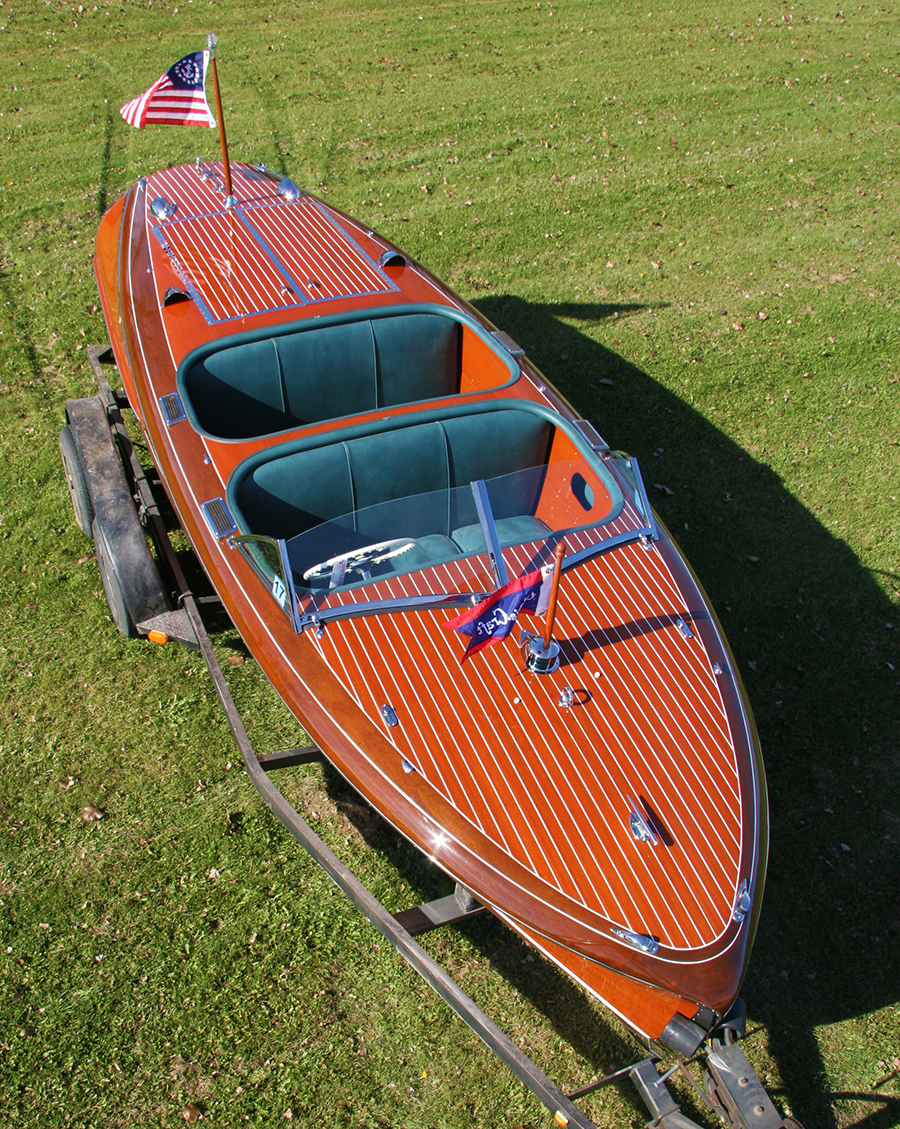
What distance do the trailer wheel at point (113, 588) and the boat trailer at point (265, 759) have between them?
0.01m

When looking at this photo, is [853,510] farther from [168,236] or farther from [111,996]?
[111,996]

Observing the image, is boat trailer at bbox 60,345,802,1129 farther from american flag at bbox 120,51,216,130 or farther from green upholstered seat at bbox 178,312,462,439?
american flag at bbox 120,51,216,130

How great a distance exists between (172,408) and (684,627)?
10.0ft

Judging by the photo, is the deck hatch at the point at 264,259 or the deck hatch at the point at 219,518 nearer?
the deck hatch at the point at 219,518

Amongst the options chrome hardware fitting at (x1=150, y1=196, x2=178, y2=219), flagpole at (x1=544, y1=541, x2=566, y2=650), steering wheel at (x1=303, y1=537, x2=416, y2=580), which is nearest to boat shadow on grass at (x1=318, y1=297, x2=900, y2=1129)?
steering wheel at (x1=303, y1=537, x2=416, y2=580)

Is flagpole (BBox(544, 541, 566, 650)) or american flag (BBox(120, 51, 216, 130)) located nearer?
flagpole (BBox(544, 541, 566, 650))

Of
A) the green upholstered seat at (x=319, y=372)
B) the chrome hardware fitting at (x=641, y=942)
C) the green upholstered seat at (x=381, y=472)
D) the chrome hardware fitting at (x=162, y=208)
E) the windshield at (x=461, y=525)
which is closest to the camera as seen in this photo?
the chrome hardware fitting at (x=641, y=942)

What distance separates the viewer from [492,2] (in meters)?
14.5

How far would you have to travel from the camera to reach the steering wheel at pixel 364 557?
4.09 meters

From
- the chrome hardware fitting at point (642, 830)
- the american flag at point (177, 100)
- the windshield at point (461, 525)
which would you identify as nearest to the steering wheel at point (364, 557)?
the windshield at point (461, 525)

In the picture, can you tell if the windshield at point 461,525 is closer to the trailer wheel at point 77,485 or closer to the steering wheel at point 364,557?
the steering wheel at point 364,557

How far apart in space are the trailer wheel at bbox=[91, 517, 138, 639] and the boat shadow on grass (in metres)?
1.54

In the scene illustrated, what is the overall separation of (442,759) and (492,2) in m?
15.1

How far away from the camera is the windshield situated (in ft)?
13.6
